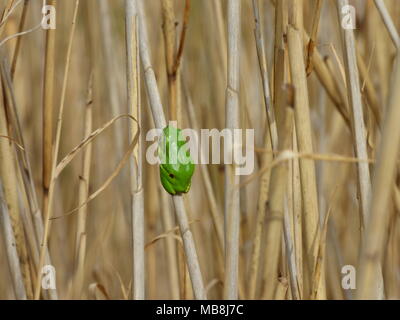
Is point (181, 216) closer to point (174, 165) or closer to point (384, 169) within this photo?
point (174, 165)

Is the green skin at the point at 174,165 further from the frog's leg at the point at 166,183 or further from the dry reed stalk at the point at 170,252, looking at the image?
the dry reed stalk at the point at 170,252

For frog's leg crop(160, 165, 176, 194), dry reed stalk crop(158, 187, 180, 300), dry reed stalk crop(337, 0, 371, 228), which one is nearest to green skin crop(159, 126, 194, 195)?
frog's leg crop(160, 165, 176, 194)

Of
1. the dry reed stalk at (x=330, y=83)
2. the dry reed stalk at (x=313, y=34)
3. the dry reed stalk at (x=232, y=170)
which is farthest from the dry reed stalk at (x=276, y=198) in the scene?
the dry reed stalk at (x=330, y=83)

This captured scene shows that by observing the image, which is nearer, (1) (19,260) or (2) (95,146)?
(1) (19,260)
